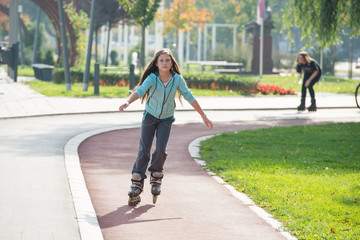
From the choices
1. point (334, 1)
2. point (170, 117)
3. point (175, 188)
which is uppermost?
point (334, 1)

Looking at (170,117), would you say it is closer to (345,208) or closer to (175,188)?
(175,188)

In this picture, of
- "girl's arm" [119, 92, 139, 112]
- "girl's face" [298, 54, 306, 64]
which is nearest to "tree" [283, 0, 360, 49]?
"girl's face" [298, 54, 306, 64]

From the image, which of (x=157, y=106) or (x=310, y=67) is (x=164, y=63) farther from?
(x=310, y=67)

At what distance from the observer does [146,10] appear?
27500mm

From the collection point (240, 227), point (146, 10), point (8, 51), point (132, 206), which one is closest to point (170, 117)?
point (132, 206)

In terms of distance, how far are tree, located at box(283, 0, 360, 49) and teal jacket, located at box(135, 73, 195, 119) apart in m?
12.8

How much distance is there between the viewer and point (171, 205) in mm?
7637

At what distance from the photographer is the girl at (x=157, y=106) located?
7574 millimetres

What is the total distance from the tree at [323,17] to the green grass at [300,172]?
564 centimetres

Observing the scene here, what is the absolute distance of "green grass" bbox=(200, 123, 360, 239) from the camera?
6895 millimetres

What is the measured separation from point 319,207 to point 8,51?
89.5 feet

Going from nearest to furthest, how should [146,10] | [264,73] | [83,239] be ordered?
[83,239] < [146,10] < [264,73]

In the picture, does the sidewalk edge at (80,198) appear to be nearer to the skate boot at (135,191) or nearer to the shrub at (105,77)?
the skate boot at (135,191)

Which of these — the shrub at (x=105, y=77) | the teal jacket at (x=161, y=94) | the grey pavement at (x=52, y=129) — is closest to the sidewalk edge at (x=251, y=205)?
the teal jacket at (x=161, y=94)
